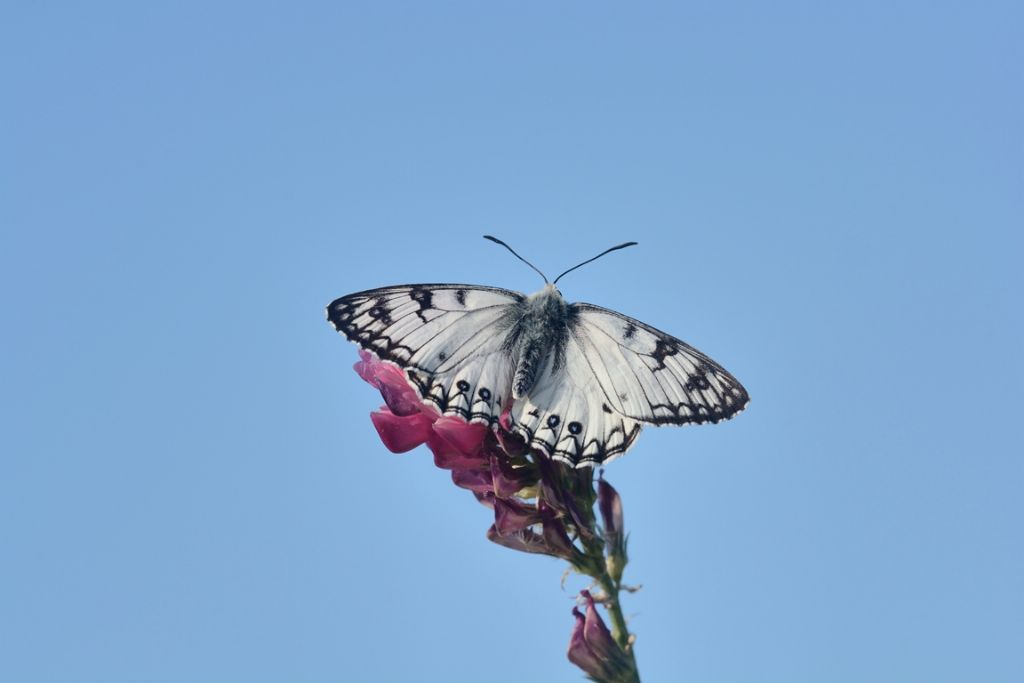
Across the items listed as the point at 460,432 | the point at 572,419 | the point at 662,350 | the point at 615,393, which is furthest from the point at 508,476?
the point at 662,350

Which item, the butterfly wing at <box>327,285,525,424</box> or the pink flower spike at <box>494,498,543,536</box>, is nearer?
the butterfly wing at <box>327,285,525,424</box>

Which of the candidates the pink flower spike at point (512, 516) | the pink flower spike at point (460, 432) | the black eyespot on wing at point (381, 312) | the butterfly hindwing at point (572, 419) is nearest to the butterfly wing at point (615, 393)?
the butterfly hindwing at point (572, 419)

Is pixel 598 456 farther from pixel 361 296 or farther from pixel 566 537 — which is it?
pixel 361 296

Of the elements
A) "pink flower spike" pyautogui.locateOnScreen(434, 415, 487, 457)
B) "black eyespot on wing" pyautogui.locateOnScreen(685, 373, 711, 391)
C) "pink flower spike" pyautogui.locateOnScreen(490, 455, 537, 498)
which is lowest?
"pink flower spike" pyautogui.locateOnScreen(490, 455, 537, 498)

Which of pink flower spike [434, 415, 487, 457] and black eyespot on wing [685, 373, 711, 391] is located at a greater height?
black eyespot on wing [685, 373, 711, 391]

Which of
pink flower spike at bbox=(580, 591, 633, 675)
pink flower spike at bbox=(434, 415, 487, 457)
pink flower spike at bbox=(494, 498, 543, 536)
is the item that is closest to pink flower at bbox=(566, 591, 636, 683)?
pink flower spike at bbox=(580, 591, 633, 675)

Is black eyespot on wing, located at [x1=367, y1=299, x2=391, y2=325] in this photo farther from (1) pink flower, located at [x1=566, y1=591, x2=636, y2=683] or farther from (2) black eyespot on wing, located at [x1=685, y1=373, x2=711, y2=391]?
(1) pink flower, located at [x1=566, y1=591, x2=636, y2=683]
